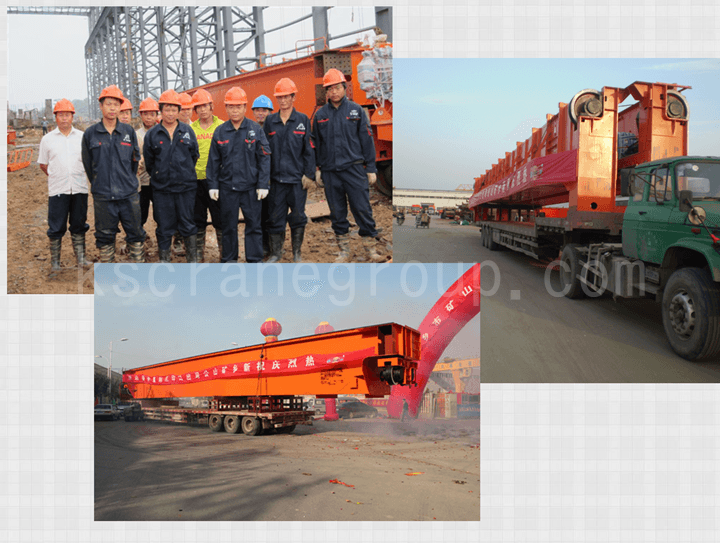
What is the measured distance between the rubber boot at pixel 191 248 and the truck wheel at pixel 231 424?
186cm

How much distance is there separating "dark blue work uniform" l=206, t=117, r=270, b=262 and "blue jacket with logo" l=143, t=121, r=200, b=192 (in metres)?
0.39

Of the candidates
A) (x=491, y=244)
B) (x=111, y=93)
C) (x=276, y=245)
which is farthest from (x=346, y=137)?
(x=491, y=244)

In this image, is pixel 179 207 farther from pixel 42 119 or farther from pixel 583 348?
pixel 583 348

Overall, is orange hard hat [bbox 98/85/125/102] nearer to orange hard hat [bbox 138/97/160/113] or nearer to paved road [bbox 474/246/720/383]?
orange hard hat [bbox 138/97/160/113]

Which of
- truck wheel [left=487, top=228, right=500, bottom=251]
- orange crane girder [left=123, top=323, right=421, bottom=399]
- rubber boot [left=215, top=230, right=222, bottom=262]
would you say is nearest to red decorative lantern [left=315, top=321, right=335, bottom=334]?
orange crane girder [left=123, top=323, right=421, bottom=399]

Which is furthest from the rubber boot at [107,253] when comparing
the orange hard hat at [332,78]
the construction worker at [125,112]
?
the orange hard hat at [332,78]

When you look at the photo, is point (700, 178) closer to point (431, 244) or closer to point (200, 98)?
point (431, 244)

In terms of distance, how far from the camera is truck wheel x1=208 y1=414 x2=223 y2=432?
5.93m

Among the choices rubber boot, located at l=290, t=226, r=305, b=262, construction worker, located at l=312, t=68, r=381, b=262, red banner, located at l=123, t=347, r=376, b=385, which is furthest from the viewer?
rubber boot, located at l=290, t=226, r=305, b=262

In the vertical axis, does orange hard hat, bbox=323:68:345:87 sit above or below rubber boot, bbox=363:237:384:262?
above

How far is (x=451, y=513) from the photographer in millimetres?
4418

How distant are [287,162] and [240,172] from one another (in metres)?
0.53

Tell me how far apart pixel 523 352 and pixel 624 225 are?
120 inches

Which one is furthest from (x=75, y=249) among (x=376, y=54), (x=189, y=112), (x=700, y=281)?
(x=700, y=281)
